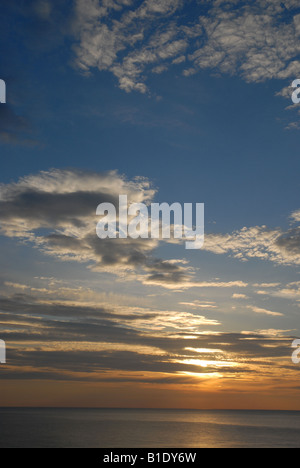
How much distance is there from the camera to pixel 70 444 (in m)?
128
